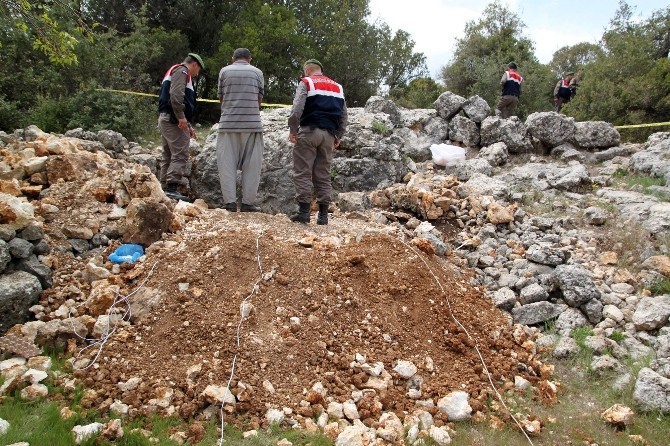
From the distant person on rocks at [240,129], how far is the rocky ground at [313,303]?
53 centimetres

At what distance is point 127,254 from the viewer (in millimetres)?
4531

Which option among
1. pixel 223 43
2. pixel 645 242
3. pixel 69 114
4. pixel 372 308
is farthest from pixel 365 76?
pixel 372 308

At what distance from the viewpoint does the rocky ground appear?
3.44 meters

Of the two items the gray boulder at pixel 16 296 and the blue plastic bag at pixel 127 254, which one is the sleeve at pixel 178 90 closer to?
the blue plastic bag at pixel 127 254

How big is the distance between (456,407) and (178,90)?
453cm

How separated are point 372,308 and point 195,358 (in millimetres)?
1462

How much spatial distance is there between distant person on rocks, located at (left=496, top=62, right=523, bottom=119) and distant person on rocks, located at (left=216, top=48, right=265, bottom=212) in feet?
21.7

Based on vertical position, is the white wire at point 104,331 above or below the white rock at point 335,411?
above

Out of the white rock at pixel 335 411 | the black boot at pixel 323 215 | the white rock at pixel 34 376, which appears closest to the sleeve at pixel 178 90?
the black boot at pixel 323 215

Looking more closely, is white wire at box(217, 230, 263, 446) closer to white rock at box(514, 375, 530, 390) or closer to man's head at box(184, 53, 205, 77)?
white rock at box(514, 375, 530, 390)

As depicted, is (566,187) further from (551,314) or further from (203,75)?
(203,75)

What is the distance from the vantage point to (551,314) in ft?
15.4

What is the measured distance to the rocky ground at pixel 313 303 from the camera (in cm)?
344

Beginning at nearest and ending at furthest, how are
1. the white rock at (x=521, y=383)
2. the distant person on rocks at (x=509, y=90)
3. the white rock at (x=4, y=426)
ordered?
the white rock at (x=4, y=426) → the white rock at (x=521, y=383) → the distant person on rocks at (x=509, y=90)
